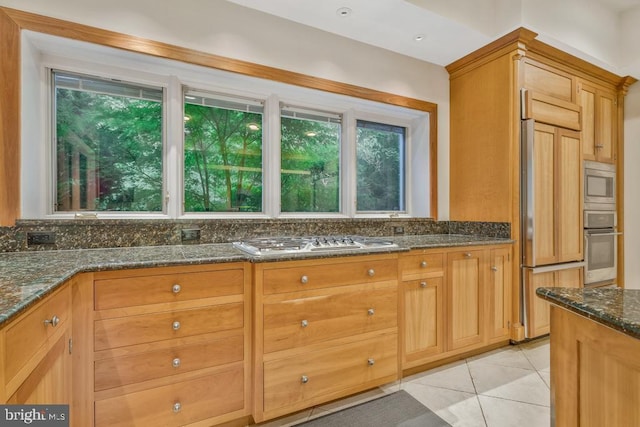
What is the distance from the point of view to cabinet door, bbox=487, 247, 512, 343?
2.42 m

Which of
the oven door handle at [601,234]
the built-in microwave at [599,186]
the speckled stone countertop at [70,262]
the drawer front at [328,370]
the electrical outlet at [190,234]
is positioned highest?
the built-in microwave at [599,186]

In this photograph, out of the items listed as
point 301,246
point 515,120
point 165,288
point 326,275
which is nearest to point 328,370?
point 326,275

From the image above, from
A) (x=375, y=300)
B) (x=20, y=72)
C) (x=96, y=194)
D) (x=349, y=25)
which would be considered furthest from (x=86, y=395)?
(x=349, y=25)

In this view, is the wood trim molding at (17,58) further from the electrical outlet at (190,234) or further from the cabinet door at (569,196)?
the cabinet door at (569,196)

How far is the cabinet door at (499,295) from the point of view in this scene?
2.42 m

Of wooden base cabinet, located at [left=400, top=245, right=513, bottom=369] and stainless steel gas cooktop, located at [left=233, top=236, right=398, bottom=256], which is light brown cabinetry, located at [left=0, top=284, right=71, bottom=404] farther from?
wooden base cabinet, located at [left=400, top=245, right=513, bottom=369]

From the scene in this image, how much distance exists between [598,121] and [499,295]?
85.0 inches

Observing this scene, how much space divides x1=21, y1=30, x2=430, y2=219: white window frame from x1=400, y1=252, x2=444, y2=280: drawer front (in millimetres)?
780

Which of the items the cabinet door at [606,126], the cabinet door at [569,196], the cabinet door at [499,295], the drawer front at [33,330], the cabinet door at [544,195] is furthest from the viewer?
the cabinet door at [606,126]

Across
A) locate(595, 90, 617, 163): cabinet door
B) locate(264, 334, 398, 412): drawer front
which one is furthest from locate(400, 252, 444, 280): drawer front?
locate(595, 90, 617, 163): cabinet door

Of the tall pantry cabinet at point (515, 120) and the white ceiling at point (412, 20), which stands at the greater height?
the white ceiling at point (412, 20)

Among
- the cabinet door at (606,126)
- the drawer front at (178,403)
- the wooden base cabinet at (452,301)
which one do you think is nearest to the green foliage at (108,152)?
the drawer front at (178,403)

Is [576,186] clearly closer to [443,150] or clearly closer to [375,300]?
[443,150]

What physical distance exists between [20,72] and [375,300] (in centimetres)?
238
